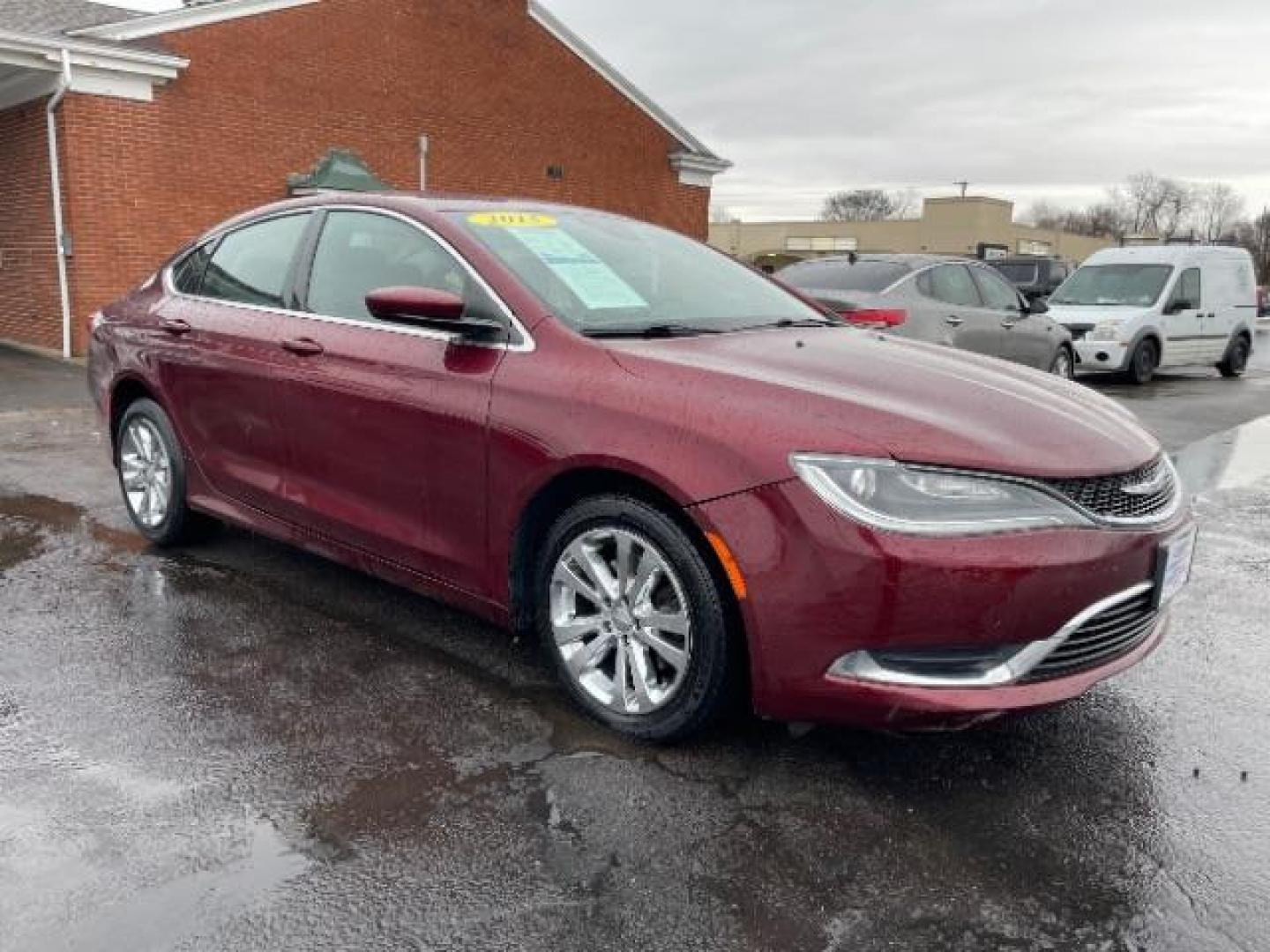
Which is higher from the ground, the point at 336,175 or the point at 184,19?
the point at 184,19

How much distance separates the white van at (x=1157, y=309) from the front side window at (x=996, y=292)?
3767 mm

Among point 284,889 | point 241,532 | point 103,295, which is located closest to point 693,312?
point 284,889

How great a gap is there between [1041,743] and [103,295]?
12.3 meters

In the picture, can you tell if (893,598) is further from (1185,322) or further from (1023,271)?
(1023,271)

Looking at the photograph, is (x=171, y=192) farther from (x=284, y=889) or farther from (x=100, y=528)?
(x=284, y=889)

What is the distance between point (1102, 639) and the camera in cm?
282

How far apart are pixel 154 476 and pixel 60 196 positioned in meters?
8.91

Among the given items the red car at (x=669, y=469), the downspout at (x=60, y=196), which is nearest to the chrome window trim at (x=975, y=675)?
the red car at (x=669, y=469)

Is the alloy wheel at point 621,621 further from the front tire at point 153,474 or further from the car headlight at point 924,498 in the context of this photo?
the front tire at point 153,474

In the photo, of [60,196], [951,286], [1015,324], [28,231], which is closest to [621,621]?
[951,286]

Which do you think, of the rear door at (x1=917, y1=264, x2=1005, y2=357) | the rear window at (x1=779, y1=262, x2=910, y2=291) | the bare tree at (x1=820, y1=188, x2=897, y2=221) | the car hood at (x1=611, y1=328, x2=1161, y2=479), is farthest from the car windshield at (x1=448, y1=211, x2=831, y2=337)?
the bare tree at (x1=820, y1=188, x2=897, y2=221)

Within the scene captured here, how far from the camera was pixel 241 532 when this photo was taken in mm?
5316

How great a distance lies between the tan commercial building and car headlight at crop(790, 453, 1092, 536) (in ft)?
196

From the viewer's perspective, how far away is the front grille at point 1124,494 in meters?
2.76
